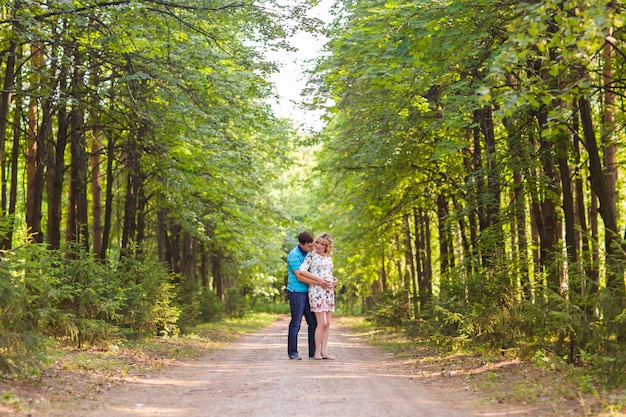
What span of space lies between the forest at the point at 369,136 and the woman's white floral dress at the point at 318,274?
297cm

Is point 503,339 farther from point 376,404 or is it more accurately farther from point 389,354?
point 376,404

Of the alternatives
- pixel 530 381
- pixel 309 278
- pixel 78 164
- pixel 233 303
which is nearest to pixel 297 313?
pixel 309 278

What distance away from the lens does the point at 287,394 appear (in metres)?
7.95

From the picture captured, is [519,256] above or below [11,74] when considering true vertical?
below

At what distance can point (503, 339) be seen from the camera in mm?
12094

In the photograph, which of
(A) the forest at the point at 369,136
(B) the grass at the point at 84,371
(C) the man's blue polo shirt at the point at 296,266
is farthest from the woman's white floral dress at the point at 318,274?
(B) the grass at the point at 84,371

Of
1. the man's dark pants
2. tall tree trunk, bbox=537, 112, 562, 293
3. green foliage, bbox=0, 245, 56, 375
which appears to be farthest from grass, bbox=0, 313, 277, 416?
tall tree trunk, bbox=537, 112, 562, 293

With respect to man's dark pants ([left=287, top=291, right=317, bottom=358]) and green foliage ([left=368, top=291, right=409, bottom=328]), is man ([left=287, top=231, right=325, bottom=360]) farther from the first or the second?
green foliage ([left=368, top=291, right=409, bottom=328])

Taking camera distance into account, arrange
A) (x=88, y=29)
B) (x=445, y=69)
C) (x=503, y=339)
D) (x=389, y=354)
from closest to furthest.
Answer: (x=445, y=69), (x=503, y=339), (x=88, y=29), (x=389, y=354)

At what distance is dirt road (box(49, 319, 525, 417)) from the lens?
709 centimetres

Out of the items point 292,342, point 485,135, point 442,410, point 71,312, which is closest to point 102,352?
point 71,312

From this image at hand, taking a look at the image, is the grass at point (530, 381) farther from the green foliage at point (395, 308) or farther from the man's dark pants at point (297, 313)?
the green foliage at point (395, 308)

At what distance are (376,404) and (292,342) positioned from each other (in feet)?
15.9

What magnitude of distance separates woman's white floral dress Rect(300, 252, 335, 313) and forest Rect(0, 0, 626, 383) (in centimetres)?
297
